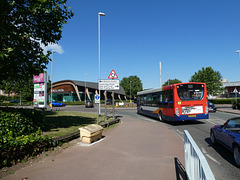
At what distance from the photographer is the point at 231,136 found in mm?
5117

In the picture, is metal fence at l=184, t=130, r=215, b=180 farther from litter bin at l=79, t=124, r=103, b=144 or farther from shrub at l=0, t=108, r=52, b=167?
litter bin at l=79, t=124, r=103, b=144

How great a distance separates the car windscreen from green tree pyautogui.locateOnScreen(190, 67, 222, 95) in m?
43.0

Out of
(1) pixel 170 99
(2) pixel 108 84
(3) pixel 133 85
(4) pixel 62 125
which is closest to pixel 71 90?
(3) pixel 133 85

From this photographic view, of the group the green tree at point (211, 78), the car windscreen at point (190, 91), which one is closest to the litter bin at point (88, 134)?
the car windscreen at point (190, 91)

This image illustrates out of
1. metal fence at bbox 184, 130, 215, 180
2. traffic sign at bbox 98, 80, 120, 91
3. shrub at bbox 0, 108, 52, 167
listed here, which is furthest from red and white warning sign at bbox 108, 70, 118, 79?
metal fence at bbox 184, 130, 215, 180

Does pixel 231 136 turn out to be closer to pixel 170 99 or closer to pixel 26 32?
pixel 170 99

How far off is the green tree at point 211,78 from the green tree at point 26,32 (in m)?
50.2

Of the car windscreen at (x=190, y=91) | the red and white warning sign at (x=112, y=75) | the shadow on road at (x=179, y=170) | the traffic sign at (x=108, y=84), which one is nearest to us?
the shadow on road at (x=179, y=170)

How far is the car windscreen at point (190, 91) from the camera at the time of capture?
11.8 metres

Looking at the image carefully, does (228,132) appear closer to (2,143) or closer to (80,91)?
(2,143)

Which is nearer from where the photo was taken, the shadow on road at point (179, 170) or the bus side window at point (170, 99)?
the shadow on road at point (179, 170)

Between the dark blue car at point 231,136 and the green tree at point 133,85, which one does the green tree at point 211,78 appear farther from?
the dark blue car at point 231,136

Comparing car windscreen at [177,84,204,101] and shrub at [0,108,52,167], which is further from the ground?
car windscreen at [177,84,204,101]

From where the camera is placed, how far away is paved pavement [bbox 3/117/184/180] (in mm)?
4238
